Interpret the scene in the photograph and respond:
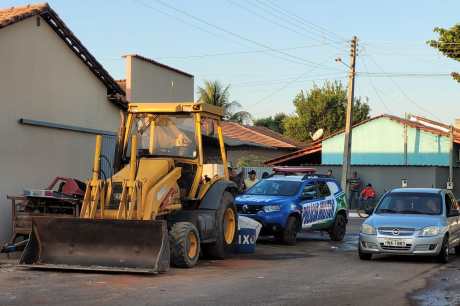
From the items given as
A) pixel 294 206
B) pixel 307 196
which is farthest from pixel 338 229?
pixel 294 206

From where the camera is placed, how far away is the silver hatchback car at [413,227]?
13.8 metres

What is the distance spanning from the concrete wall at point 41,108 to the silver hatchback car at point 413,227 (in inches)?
291

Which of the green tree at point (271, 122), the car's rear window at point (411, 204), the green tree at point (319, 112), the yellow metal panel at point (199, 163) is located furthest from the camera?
the green tree at point (271, 122)

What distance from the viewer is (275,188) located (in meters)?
18.5

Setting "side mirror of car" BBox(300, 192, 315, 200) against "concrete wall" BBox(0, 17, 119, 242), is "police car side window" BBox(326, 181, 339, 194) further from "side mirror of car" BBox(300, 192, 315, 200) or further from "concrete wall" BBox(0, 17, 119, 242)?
"concrete wall" BBox(0, 17, 119, 242)

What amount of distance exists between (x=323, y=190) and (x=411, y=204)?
4218 millimetres

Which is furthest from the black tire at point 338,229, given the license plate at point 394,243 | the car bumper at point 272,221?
the license plate at point 394,243

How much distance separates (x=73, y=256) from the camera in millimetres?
11797

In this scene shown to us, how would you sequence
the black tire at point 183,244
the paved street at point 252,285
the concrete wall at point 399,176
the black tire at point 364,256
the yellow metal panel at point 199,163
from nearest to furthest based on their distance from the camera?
the paved street at point 252,285, the black tire at point 183,244, the yellow metal panel at point 199,163, the black tire at point 364,256, the concrete wall at point 399,176

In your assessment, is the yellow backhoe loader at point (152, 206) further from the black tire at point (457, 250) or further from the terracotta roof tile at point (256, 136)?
the terracotta roof tile at point (256, 136)

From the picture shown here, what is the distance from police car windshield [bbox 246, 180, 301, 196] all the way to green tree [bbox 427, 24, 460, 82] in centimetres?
1292

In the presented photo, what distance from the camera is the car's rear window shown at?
49.3 ft

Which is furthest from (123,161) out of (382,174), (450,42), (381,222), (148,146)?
(382,174)

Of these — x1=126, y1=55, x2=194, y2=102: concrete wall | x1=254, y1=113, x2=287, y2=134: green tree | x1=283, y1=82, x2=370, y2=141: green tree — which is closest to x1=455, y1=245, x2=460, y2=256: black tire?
x1=126, y1=55, x2=194, y2=102: concrete wall
